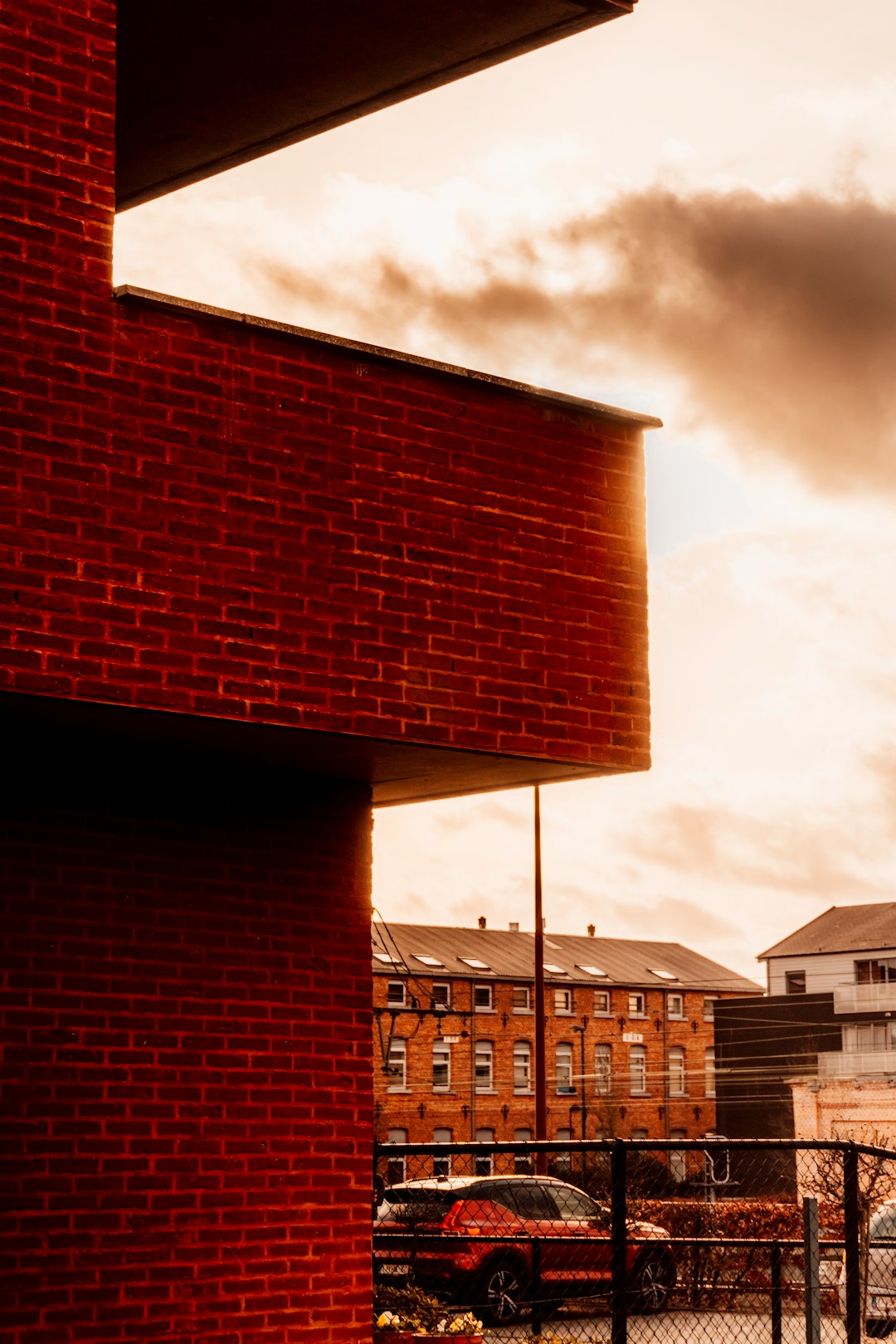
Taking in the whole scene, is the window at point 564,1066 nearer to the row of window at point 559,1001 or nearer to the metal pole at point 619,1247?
the row of window at point 559,1001

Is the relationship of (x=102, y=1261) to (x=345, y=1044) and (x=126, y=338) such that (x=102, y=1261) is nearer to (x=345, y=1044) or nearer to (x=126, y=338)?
(x=345, y=1044)

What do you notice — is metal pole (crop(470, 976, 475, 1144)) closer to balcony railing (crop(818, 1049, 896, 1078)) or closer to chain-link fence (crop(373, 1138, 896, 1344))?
balcony railing (crop(818, 1049, 896, 1078))

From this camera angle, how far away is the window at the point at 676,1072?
260ft

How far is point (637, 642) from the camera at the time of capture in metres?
7.75

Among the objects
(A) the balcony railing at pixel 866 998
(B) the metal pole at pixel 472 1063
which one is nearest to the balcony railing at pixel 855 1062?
(A) the balcony railing at pixel 866 998

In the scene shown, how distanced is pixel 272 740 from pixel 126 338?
1.71 metres

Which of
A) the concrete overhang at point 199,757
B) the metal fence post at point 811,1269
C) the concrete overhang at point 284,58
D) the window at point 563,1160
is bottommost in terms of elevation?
the window at point 563,1160

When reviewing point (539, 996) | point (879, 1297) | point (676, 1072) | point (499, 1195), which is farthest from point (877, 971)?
point (879, 1297)

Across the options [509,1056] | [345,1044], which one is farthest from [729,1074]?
[345,1044]

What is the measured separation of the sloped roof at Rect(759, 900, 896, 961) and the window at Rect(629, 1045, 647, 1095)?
9.08 metres

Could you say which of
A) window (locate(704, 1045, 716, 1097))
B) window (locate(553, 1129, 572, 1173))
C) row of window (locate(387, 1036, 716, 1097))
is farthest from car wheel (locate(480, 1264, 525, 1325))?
window (locate(704, 1045, 716, 1097))

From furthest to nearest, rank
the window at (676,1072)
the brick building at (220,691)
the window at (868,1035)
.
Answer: the window at (676,1072), the window at (868,1035), the brick building at (220,691)

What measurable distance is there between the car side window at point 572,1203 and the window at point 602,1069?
54.5m

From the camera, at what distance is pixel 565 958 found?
80.6m
